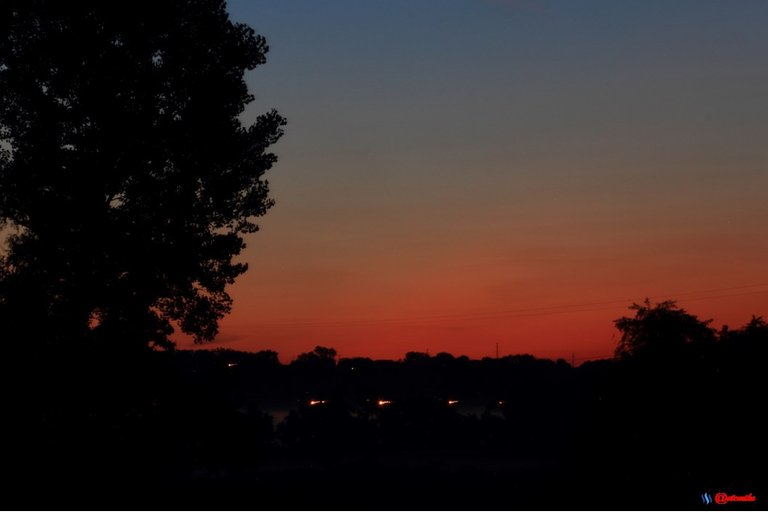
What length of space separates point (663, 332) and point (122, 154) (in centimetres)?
2207

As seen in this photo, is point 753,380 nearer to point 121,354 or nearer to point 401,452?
point 121,354

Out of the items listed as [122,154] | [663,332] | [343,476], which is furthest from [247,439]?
[343,476]

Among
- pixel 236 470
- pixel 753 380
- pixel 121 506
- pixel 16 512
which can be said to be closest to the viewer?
pixel 16 512

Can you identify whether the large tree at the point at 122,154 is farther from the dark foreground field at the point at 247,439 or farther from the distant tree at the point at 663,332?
the distant tree at the point at 663,332

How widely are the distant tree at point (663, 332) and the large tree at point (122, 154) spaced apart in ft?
56.2

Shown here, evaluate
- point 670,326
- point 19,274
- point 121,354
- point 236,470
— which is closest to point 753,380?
point 670,326

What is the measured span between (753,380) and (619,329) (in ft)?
19.7

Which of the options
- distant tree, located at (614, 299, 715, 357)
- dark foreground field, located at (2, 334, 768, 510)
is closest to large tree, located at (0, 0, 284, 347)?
dark foreground field, located at (2, 334, 768, 510)

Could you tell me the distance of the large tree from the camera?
1105 inches

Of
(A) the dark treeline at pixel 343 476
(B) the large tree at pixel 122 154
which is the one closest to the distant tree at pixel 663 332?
(A) the dark treeline at pixel 343 476

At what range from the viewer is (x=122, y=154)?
28766 mm

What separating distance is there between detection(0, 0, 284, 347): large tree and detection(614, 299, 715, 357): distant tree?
17118mm

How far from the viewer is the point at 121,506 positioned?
79.7 ft

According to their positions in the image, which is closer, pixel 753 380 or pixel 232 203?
pixel 232 203
